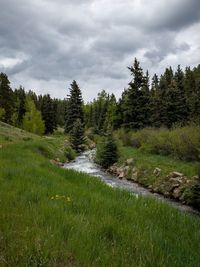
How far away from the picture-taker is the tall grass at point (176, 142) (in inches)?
840

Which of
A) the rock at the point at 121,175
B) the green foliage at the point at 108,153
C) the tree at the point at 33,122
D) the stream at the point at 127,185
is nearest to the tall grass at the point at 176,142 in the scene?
the green foliage at the point at 108,153

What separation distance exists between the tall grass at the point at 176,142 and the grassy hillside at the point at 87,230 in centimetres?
1084

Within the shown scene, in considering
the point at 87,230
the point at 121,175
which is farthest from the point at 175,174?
the point at 87,230

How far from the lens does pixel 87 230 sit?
16.0 feet

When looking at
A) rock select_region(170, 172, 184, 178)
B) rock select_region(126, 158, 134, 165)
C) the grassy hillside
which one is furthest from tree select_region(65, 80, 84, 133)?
the grassy hillside

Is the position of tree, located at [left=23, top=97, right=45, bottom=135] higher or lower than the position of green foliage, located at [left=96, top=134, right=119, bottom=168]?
higher

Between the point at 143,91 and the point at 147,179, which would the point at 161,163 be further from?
the point at 143,91

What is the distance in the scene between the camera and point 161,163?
21.6 m

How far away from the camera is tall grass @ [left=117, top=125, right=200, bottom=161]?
21328 millimetres

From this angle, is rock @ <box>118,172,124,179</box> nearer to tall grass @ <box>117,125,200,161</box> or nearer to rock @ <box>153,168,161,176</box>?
rock @ <box>153,168,161,176</box>

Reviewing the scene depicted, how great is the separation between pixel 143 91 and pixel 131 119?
13.1ft

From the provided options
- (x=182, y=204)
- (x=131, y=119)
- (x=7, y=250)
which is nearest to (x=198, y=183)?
(x=182, y=204)

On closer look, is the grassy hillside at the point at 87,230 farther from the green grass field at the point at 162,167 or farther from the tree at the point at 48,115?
the tree at the point at 48,115

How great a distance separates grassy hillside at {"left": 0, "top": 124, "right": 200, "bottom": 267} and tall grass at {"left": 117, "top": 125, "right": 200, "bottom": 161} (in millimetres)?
10838
